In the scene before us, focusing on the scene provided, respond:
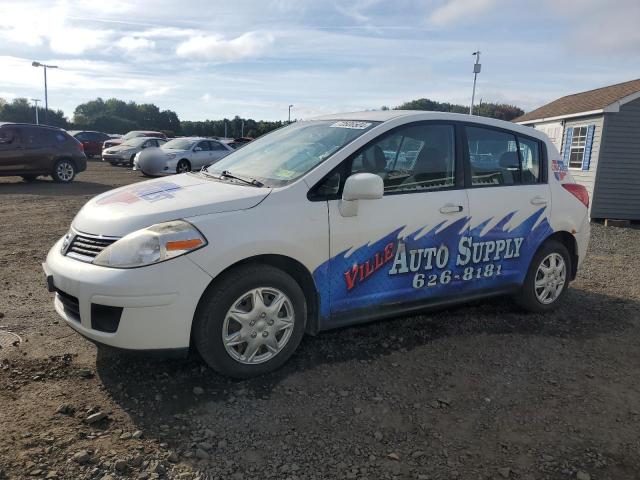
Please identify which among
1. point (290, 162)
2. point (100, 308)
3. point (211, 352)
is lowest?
point (211, 352)

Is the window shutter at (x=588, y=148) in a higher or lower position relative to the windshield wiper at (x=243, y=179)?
higher

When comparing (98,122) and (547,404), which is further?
(98,122)

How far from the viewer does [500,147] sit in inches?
182

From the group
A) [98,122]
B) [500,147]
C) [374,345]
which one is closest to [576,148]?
[500,147]

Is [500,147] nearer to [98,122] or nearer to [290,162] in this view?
[290,162]

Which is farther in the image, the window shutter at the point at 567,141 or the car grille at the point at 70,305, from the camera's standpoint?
the window shutter at the point at 567,141

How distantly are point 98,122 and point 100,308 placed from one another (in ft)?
221

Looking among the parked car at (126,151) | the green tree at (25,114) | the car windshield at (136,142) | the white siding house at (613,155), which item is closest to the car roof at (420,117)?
the white siding house at (613,155)

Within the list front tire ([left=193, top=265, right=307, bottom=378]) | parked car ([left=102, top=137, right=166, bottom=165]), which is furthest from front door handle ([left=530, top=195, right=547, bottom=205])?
parked car ([left=102, top=137, right=166, bottom=165])

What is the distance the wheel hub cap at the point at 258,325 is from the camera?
128 inches

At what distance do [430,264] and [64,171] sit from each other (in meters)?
13.8

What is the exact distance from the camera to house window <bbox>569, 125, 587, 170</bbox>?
13.8 meters

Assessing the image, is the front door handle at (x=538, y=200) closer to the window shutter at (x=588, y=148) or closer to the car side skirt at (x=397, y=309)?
the car side skirt at (x=397, y=309)

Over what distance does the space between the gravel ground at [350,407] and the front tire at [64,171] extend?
11.3 meters
